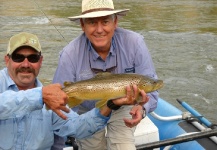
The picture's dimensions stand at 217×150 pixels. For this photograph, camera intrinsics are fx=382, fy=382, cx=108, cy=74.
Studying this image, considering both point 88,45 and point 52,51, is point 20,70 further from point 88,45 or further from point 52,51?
point 52,51

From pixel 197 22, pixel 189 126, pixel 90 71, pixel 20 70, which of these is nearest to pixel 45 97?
pixel 20 70

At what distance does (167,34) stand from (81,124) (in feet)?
42.2

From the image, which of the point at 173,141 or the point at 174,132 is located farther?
the point at 174,132

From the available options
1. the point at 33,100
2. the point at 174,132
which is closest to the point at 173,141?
the point at 174,132

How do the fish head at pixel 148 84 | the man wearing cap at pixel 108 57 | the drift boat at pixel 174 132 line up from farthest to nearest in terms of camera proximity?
Answer: the drift boat at pixel 174 132 < the man wearing cap at pixel 108 57 < the fish head at pixel 148 84

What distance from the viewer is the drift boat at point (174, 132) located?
3678 millimetres

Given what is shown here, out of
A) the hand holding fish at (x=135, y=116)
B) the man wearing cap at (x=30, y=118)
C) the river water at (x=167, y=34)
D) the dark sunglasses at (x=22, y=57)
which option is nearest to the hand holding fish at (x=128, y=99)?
the man wearing cap at (x=30, y=118)

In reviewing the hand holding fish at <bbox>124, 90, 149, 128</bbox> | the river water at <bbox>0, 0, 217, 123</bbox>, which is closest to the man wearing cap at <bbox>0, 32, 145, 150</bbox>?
the hand holding fish at <bbox>124, 90, 149, 128</bbox>

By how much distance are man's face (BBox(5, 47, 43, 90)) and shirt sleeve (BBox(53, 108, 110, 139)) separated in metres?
0.39

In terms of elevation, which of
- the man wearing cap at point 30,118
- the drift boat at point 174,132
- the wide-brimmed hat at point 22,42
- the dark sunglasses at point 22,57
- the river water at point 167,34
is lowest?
the river water at point 167,34

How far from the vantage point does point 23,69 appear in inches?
121

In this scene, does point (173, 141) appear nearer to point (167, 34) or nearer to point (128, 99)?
point (128, 99)

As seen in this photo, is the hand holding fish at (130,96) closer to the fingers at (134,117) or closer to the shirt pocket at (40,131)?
the fingers at (134,117)

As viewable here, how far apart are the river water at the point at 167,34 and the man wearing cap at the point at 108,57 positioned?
4.52 metres
